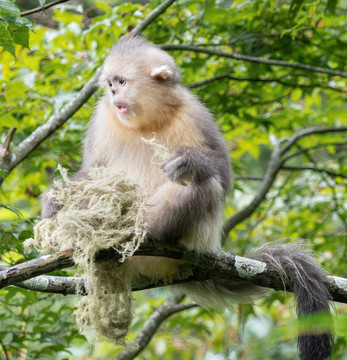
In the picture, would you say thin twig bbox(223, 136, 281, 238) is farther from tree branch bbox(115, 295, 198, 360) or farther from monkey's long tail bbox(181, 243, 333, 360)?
monkey's long tail bbox(181, 243, 333, 360)

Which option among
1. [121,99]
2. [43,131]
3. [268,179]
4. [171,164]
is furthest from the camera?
[268,179]

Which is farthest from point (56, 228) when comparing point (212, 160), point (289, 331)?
point (289, 331)

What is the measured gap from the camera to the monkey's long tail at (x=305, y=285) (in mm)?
3152

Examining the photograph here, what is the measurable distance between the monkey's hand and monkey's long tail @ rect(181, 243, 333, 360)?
2.57 ft

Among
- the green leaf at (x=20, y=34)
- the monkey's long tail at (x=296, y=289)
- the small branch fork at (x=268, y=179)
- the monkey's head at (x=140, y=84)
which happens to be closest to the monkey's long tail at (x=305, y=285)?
the monkey's long tail at (x=296, y=289)

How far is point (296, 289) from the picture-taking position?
336 centimetres

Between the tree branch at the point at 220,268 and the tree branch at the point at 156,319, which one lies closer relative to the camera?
the tree branch at the point at 220,268

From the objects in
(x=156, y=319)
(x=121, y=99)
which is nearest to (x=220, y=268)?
(x=121, y=99)

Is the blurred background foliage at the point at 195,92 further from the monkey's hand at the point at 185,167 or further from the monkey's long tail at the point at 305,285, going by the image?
the monkey's hand at the point at 185,167

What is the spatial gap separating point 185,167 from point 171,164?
3.5 inches

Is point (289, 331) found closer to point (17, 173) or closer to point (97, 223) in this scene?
point (97, 223)

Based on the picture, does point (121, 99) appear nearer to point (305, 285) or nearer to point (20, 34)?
point (20, 34)

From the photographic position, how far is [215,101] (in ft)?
18.2

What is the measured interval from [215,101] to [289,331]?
480 centimetres
